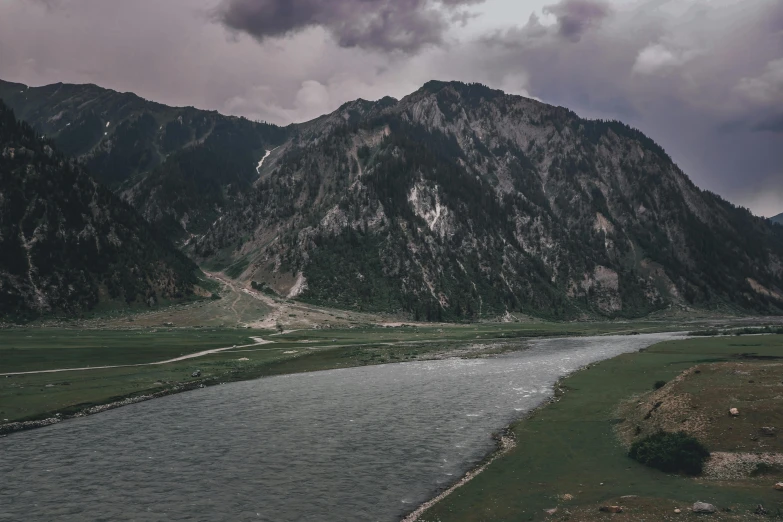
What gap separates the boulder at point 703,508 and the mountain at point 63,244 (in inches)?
6206

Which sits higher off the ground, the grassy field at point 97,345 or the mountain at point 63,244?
the mountain at point 63,244

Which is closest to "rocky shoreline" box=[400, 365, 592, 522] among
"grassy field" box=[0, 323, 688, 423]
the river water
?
the river water

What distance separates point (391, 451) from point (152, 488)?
48.8 ft

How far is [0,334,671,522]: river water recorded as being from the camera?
23.7 metres

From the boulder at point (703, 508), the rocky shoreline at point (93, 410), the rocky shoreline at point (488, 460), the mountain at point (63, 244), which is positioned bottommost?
the rocky shoreline at point (93, 410)

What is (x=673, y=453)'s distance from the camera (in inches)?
1028

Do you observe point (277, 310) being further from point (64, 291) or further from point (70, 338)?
point (70, 338)

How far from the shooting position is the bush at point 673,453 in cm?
2525

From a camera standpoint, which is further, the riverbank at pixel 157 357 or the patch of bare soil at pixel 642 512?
the riverbank at pixel 157 357

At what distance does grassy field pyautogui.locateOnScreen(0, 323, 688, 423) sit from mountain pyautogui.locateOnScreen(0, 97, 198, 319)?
103 ft

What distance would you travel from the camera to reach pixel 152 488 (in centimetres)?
2620

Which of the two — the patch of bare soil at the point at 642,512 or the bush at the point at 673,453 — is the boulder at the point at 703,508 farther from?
the bush at the point at 673,453

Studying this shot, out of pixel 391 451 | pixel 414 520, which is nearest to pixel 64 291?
pixel 391 451

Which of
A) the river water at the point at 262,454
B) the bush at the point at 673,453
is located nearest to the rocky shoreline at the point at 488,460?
the river water at the point at 262,454
